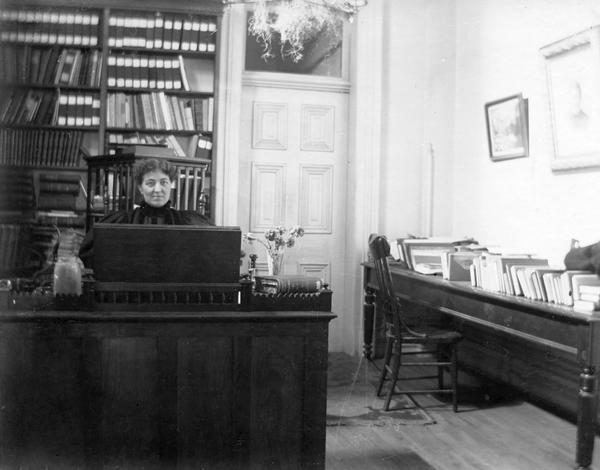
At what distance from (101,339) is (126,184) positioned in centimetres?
244

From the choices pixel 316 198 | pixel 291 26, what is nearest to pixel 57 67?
pixel 291 26

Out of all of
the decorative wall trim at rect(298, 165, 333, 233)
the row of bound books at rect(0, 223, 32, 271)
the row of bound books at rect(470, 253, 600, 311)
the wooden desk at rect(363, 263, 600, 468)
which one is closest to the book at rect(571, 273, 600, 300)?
the row of bound books at rect(470, 253, 600, 311)

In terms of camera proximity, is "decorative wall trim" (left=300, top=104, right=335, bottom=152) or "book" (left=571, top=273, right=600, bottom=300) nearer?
"book" (left=571, top=273, right=600, bottom=300)

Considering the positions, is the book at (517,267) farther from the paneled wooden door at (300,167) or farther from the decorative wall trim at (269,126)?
the decorative wall trim at (269,126)

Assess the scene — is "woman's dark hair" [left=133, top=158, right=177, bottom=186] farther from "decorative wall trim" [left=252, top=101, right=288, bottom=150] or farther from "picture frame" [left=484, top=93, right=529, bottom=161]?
"picture frame" [left=484, top=93, right=529, bottom=161]

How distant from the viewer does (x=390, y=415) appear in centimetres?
378

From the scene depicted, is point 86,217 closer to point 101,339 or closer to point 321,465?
point 101,339

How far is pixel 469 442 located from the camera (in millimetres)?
3330

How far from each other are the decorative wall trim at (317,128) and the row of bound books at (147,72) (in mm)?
1168

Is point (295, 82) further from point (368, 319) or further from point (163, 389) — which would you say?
Answer: point (163, 389)

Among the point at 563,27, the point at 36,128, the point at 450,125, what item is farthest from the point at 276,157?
the point at 563,27

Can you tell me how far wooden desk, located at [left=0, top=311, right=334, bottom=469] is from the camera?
2.09 metres

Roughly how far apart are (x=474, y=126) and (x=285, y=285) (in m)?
3.41

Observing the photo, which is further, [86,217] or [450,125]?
[450,125]
